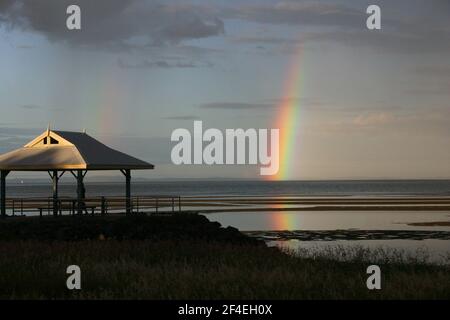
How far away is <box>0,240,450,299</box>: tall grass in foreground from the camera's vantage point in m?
12.8

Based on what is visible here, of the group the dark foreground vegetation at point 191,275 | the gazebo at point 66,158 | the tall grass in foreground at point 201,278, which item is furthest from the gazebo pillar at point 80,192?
the tall grass in foreground at point 201,278

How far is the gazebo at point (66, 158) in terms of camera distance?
32281 millimetres

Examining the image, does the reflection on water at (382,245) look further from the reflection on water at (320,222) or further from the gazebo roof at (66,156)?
the reflection on water at (320,222)

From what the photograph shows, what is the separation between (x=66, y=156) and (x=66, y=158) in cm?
24

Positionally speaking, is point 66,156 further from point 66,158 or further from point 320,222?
point 320,222

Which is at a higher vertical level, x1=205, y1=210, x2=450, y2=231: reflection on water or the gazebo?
the gazebo

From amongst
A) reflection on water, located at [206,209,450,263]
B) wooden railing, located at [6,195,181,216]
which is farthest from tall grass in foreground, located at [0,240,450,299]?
wooden railing, located at [6,195,181,216]

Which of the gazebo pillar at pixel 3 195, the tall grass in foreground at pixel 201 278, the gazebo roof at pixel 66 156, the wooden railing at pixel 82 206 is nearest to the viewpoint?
the tall grass in foreground at pixel 201 278

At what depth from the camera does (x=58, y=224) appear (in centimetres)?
3017

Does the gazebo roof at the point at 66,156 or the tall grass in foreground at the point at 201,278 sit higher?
the gazebo roof at the point at 66,156

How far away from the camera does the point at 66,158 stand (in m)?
32.5

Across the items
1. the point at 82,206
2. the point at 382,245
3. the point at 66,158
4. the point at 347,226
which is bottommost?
the point at 382,245

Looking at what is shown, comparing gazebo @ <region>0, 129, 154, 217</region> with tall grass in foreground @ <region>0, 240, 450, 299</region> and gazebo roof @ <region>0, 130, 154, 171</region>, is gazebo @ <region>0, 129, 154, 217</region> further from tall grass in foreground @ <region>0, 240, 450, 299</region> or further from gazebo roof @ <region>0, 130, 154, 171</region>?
tall grass in foreground @ <region>0, 240, 450, 299</region>

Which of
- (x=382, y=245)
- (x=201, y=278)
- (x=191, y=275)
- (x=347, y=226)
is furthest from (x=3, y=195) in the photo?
(x=347, y=226)
